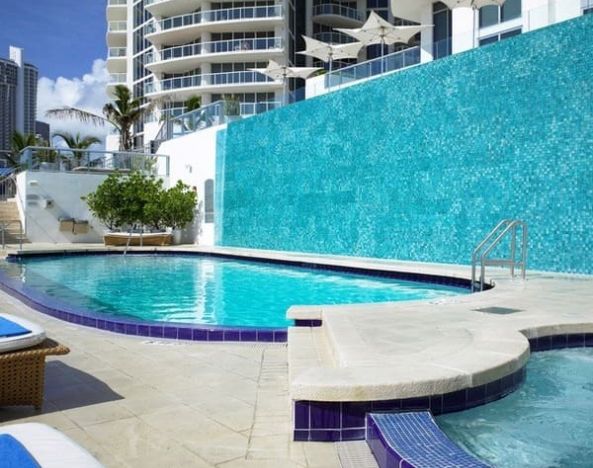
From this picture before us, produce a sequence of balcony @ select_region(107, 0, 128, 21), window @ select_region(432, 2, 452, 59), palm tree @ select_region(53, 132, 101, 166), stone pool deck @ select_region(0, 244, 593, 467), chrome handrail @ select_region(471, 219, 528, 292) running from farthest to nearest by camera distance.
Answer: balcony @ select_region(107, 0, 128, 21) < palm tree @ select_region(53, 132, 101, 166) < window @ select_region(432, 2, 452, 59) < chrome handrail @ select_region(471, 219, 528, 292) < stone pool deck @ select_region(0, 244, 593, 467)

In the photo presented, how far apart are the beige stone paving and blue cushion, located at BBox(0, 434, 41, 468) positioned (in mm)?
783

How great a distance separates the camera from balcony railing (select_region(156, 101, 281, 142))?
19422 millimetres

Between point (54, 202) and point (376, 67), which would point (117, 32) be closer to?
point (54, 202)

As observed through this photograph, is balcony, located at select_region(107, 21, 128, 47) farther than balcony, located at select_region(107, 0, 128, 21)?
Yes

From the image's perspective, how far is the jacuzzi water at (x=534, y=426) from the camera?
2971 mm

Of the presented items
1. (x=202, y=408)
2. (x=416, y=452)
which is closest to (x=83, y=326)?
(x=202, y=408)

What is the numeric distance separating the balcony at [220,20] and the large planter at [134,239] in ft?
64.5

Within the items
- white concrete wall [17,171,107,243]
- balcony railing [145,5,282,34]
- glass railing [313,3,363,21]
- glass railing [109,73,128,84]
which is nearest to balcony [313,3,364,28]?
glass railing [313,3,363,21]

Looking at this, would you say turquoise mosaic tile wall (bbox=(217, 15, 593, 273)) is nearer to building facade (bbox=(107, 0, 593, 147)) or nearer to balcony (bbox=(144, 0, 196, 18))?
building facade (bbox=(107, 0, 593, 147))

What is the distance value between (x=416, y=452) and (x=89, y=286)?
933 cm

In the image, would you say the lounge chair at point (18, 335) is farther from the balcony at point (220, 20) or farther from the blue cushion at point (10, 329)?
the balcony at point (220, 20)

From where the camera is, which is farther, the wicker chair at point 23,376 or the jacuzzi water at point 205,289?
the jacuzzi water at point 205,289

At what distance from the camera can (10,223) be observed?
803 inches

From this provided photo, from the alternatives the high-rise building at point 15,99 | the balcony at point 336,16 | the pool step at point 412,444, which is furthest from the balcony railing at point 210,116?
the high-rise building at point 15,99
